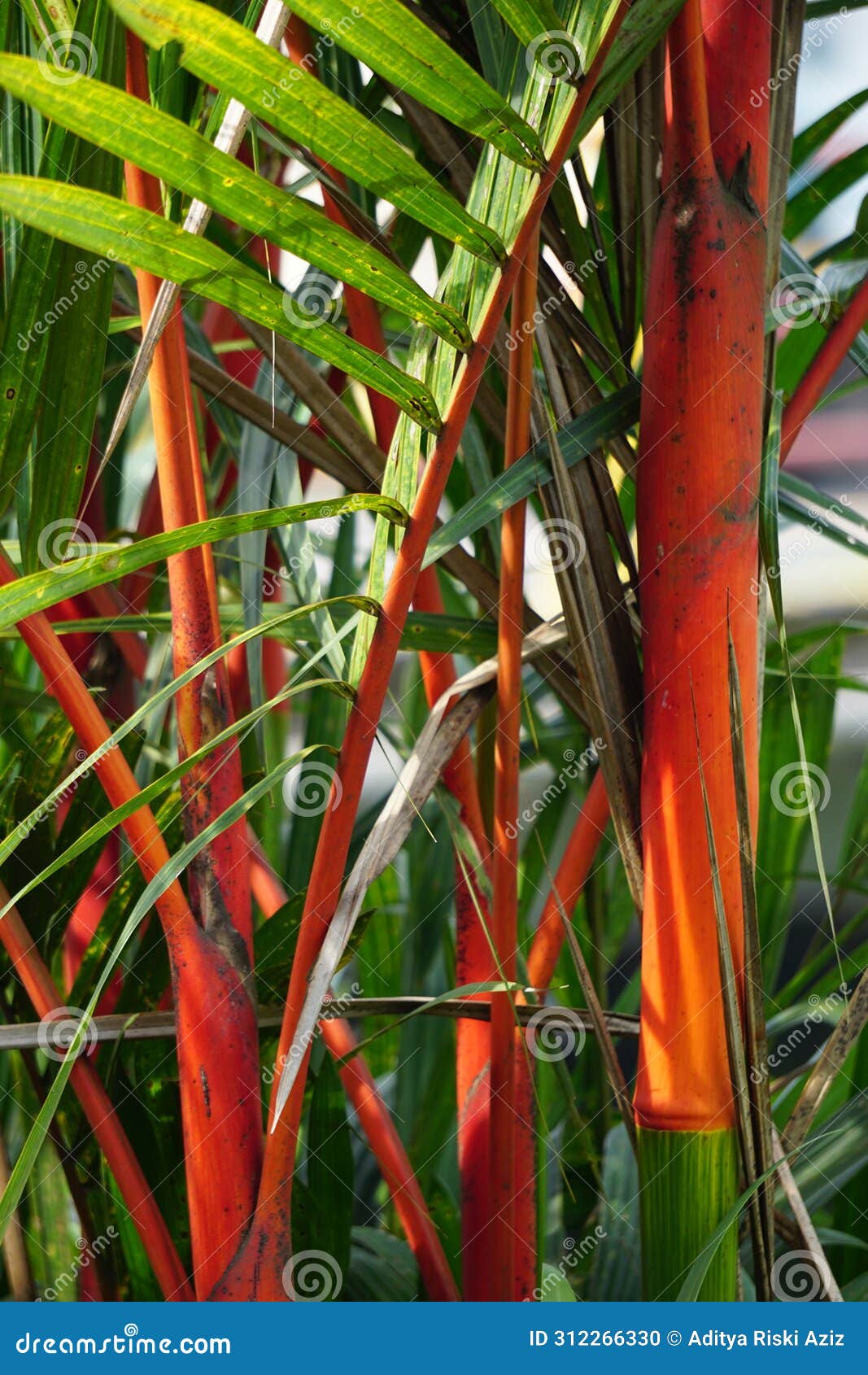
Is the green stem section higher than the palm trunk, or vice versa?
the palm trunk

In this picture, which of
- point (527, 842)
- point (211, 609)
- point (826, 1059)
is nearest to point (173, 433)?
point (211, 609)

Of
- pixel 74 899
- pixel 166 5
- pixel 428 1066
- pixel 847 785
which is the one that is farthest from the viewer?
pixel 847 785

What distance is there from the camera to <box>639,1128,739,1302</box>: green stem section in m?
0.38

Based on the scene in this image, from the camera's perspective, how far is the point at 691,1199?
38 centimetres

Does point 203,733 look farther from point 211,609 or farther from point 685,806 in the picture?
point 685,806

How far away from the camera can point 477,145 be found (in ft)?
1.44

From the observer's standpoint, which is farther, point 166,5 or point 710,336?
point 710,336

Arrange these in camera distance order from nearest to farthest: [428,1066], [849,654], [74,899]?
[74,899] < [428,1066] < [849,654]

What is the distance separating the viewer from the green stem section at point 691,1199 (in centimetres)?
38

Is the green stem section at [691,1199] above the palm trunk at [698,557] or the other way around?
the other way around

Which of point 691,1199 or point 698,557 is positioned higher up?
point 698,557

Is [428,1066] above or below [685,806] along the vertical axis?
below
